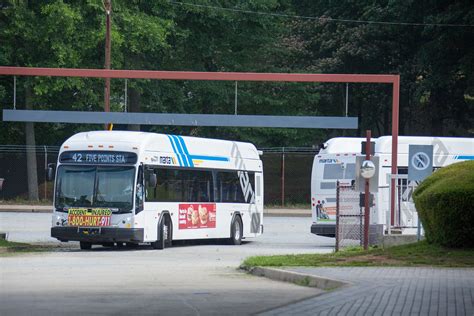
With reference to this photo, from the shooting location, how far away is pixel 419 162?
2744 cm

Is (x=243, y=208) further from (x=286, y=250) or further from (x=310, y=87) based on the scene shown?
(x=310, y=87)

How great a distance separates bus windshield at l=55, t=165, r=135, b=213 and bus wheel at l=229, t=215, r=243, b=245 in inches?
245

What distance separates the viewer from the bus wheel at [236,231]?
116ft

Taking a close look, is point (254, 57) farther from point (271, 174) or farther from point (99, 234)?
point (99, 234)

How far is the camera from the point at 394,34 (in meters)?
57.9

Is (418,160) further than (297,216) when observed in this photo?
No

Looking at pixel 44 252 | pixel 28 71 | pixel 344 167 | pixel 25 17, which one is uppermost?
pixel 25 17

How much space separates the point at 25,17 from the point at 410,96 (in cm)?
2094

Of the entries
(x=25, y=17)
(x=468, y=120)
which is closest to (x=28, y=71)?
(x=25, y=17)

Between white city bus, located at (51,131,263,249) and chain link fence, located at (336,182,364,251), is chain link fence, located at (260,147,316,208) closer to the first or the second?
white city bus, located at (51,131,263,249)

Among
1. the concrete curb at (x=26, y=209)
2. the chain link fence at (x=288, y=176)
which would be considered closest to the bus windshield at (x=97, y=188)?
the concrete curb at (x=26, y=209)

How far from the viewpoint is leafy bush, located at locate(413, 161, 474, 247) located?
68.5ft

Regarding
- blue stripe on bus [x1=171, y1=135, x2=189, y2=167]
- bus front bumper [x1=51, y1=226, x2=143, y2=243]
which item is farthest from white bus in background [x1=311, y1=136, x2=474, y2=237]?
bus front bumper [x1=51, y1=226, x2=143, y2=243]

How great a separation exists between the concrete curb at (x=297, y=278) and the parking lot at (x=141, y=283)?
22cm
